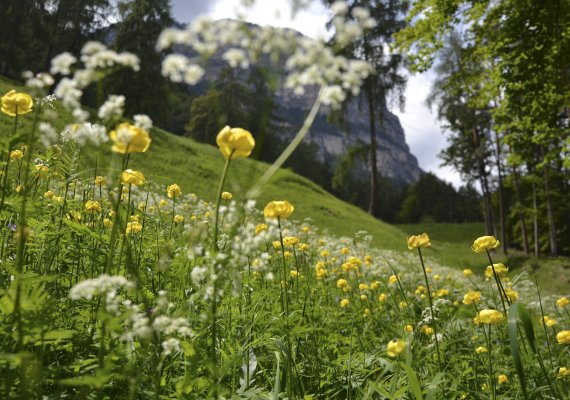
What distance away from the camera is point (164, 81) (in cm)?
3017

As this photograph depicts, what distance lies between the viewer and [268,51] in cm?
147

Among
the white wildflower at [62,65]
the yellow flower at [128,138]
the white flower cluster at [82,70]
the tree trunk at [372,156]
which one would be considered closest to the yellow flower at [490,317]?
the yellow flower at [128,138]

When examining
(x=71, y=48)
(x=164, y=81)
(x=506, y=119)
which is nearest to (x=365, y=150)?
(x=506, y=119)

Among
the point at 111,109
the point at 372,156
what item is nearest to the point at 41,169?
the point at 111,109

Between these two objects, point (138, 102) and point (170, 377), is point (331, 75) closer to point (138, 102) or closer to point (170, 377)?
point (170, 377)

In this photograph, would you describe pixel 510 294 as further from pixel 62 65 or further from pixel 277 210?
pixel 62 65

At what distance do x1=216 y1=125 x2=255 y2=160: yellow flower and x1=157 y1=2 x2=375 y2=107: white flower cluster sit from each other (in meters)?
0.24

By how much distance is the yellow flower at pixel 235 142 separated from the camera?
130 centimetres

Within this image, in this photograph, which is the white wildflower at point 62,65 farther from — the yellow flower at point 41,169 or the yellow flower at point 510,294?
the yellow flower at point 510,294

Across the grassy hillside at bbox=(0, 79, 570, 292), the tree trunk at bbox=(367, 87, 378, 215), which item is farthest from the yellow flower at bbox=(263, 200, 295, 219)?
the tree trunk at bbox=(367, 87, 378, 215)

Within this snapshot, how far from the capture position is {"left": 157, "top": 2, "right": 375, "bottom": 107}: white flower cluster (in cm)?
144

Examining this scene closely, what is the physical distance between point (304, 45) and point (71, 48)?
36009 millimetres

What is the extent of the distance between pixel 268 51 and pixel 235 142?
14.3 inches

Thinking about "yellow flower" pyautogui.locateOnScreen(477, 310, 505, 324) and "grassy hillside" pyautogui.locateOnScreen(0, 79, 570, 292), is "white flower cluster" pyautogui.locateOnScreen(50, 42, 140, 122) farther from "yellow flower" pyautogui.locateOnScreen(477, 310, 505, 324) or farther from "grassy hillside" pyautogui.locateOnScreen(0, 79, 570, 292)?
"grassy hillside" pyautogui.locateOnScreen(0, 79, 570, 292)
